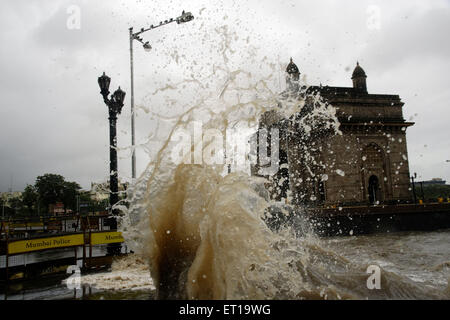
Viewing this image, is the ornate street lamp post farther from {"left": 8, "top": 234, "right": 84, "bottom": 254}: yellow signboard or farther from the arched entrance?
the arched entrance

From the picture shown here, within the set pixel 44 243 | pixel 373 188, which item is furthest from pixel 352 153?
pixel 44 243

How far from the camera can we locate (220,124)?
5945mm

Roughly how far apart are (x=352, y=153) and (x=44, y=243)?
32.0m

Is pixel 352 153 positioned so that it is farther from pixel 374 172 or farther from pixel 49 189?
pixel 49 189

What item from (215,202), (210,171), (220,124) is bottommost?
(215,202)

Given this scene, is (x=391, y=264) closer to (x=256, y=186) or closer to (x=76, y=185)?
(x=256, y=186)

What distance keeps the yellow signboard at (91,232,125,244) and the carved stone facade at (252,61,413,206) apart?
25390mm

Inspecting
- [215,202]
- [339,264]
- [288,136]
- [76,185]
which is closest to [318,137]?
[288,136]

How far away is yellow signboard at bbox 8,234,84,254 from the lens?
25.7 feet

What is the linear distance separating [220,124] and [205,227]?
6.43 ft

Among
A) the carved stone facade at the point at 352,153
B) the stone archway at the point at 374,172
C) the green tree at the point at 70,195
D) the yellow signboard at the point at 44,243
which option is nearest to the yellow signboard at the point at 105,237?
the yellow signboard at the point at 44,243

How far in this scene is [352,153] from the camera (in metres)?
34.7

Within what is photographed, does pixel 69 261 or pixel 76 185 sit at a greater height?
pixel 76 185
